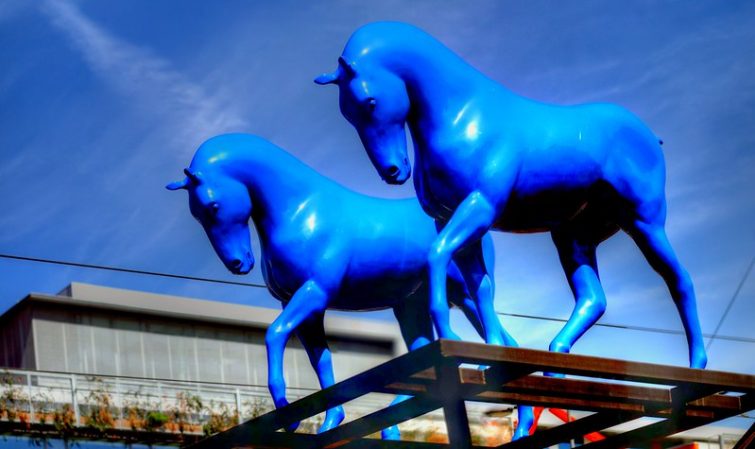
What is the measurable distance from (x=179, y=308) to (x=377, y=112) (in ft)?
51.3

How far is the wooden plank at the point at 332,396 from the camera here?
8.62 meters

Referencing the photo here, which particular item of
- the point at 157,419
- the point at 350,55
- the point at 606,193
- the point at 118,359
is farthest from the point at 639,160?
the point at 118,359

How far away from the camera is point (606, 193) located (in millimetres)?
10391

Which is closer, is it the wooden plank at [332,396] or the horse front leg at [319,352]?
the wooden plank at [332,396]

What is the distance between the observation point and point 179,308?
24.8m

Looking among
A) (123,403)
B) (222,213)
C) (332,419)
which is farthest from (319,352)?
(123,403)

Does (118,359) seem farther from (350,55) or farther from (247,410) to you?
(350,55)

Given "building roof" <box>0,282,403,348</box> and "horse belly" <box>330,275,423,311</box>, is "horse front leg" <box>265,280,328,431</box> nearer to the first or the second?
"horse belly" <box>330,275,423,311</box>

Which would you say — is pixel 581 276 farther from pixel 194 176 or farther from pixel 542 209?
pixel 194 176

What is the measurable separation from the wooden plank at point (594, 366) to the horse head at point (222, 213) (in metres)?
2.80

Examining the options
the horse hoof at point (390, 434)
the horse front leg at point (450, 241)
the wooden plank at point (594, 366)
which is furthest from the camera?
the horse hoof at point (390, 434)

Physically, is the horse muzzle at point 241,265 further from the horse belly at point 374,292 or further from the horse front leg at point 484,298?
the horse front leg at point 484,298

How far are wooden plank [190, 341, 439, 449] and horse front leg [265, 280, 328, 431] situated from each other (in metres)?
Result: 0.42

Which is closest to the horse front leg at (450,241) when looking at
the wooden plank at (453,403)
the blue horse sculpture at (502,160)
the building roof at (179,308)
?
the blue horse sculpture at (502,160)
